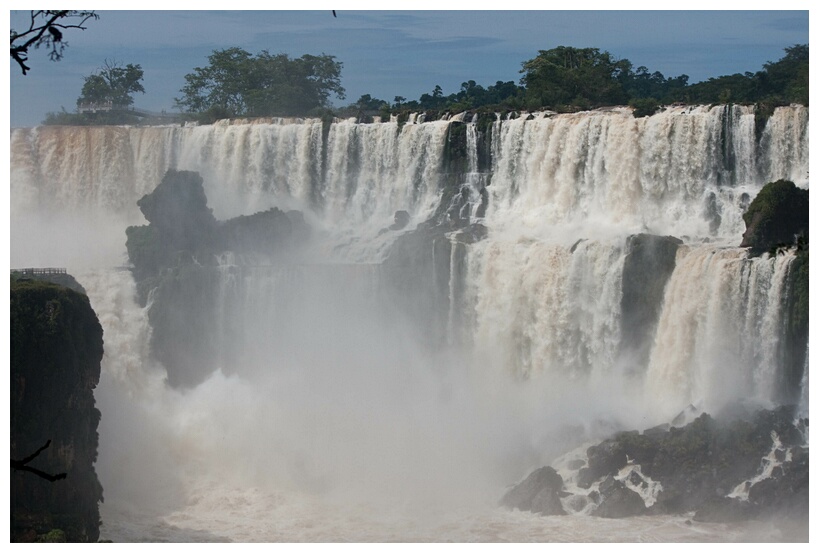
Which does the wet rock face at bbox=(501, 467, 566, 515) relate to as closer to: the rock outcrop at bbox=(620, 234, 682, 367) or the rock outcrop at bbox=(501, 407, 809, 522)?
the rock outcrop at bbox=(501, 407, 809, 522)

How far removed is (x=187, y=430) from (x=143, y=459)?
1.28 meters

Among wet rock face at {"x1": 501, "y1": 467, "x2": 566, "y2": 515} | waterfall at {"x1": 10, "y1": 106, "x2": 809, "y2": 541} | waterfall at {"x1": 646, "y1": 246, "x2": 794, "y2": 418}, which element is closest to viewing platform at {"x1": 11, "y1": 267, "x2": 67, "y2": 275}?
waterfall at {"x1": 10, "y1": 106, "x2": 809, "y2": 541}

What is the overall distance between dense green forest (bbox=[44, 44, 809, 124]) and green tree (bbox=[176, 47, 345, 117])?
30 mm

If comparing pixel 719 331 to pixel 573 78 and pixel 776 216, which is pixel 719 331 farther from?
pixel 573 78

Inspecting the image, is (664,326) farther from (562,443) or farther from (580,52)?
(580,52)

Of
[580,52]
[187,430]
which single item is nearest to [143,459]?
[187,430]

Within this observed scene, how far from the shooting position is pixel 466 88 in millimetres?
47344

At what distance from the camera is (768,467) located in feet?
77.6

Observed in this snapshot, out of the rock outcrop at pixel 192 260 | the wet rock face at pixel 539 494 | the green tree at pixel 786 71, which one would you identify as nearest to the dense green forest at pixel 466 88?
the green tree at pixel 786 71

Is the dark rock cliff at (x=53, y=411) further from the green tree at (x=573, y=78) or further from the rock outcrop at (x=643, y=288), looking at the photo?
the green tree at (x=573, y=78)

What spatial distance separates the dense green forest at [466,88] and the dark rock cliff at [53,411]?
13.1 metres

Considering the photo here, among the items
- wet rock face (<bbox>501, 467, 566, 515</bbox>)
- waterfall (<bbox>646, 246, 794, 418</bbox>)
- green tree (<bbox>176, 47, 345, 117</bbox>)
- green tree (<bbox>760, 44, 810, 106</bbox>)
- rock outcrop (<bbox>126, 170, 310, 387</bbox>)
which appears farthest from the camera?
green tree (<bbox>176, 47, 345, 117</bbox>)

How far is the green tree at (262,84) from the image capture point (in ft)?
153

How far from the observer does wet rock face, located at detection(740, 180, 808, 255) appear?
26.2 meters
